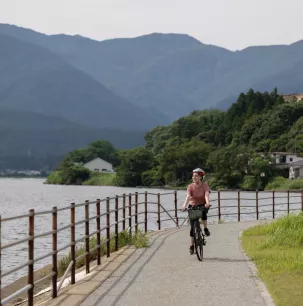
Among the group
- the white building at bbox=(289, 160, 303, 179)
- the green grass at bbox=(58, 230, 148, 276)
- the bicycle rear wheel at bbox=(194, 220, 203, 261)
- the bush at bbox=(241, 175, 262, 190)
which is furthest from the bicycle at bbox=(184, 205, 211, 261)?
the white building at bbox=(289, 160, 303, 179)

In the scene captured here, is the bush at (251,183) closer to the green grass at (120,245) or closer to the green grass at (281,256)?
the green grass at (281,256)

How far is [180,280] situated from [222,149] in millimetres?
125051

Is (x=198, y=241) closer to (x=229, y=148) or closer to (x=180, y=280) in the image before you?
(x=180, y=280)

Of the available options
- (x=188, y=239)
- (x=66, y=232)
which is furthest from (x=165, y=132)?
(x=188, y=239)

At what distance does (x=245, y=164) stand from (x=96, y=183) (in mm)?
47787

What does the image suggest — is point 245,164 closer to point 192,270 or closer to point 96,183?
point 96,183

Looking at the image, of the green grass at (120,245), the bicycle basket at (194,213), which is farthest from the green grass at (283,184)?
the bicycle basket at (194,213)

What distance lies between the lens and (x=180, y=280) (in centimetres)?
1144

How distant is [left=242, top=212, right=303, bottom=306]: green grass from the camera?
993 cm

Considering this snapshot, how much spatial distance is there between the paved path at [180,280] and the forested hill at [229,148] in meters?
103

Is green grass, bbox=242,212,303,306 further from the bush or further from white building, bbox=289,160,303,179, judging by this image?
white building, bbox=289,160,303,179

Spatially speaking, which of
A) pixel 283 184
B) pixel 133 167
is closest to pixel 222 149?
pixel 133 167

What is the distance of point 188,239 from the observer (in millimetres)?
19438

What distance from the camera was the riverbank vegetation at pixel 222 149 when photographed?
405 ft
